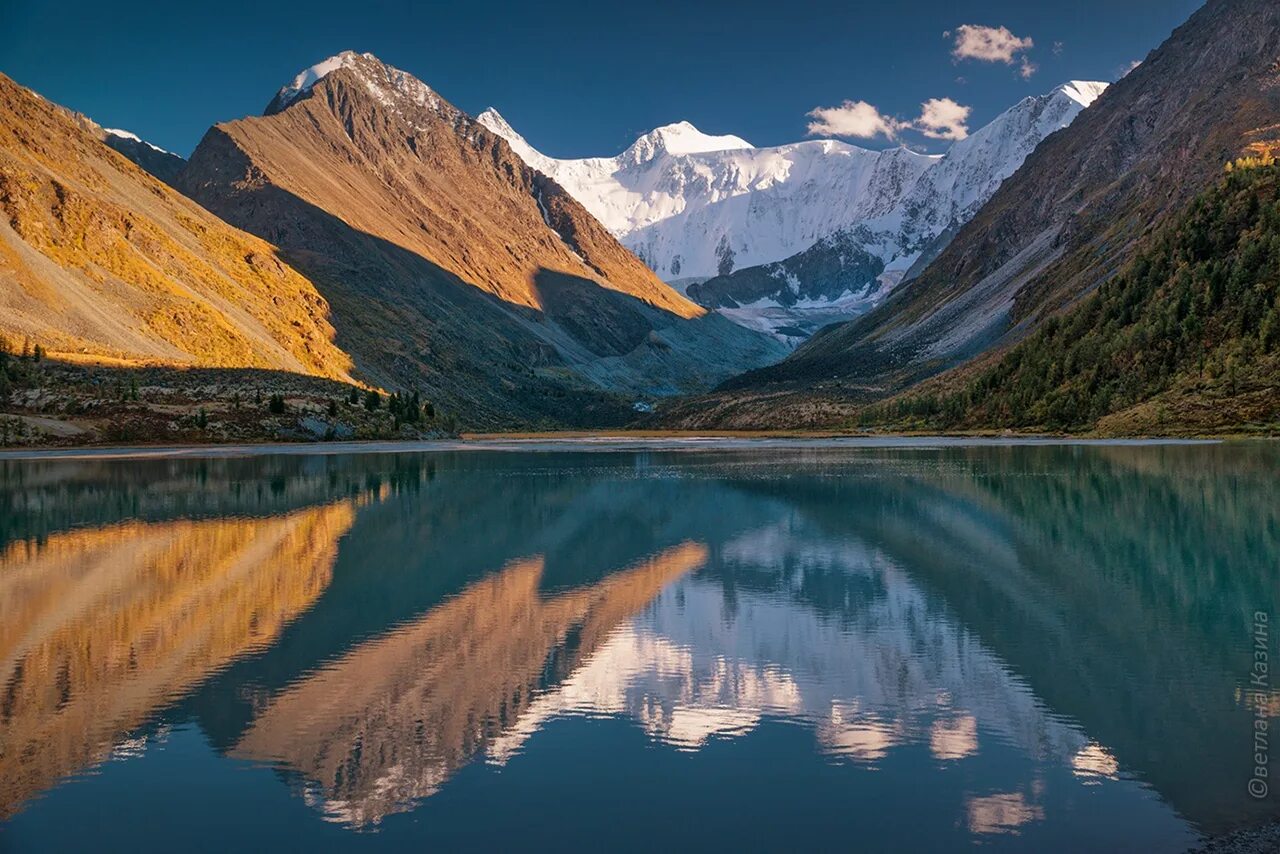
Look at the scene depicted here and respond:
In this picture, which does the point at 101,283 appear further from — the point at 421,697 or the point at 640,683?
the point at 640,683

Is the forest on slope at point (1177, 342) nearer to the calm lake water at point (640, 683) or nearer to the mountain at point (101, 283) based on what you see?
the calm lake water at point (640, 683)

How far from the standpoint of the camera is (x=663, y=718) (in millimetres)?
19859

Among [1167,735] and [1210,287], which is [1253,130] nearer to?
[1210,287]

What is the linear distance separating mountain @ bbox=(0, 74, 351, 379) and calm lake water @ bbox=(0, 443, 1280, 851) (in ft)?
375

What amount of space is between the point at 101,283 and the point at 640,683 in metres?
170

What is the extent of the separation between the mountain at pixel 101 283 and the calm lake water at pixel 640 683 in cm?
11426

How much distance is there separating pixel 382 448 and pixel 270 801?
438ft

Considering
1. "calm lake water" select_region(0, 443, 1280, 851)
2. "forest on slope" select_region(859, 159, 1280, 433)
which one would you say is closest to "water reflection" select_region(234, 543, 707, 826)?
"calm lake water" select_region(0, 443, 1280, 851)

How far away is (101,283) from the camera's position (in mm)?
164875

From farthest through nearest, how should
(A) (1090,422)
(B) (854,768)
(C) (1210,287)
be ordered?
1. (A) (1090,422)
2. (C) (1210,287)
3. (B) (854,768)

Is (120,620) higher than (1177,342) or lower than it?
lower

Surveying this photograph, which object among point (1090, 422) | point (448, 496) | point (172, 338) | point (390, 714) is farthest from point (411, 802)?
point (172, 338)

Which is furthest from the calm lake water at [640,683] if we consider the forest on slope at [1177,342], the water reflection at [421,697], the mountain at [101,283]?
the mountain at [101,283]

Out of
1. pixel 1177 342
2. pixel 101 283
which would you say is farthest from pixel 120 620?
pixel 101 283
